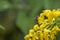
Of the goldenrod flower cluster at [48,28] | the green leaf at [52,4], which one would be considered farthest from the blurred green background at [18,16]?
the goldenrod flower cluster at [48,28]

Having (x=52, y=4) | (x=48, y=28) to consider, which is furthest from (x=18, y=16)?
(x=48, y=28)

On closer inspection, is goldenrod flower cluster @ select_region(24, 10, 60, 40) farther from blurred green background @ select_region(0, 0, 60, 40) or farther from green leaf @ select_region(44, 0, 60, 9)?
blurred green background @ select_region(0, 0, 60, 40)

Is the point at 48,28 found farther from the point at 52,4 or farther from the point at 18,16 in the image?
the point at 18,16

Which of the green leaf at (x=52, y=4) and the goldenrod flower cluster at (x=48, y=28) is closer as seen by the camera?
the goldenrod flower cluster at (x=48, y=28)

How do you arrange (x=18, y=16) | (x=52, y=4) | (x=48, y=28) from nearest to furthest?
(x=48, y=28), (x=52, y=4), (x=18, y=16)

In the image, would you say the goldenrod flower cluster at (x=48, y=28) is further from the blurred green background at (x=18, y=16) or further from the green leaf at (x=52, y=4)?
the blurred green background at (x=18, y=16)

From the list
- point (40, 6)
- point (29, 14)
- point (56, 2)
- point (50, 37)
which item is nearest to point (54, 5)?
point (56, 2)

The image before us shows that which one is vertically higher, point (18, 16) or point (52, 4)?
point (18, 16)

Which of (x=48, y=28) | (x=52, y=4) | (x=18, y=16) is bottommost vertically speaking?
(x=48, y=28)
